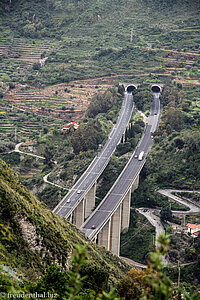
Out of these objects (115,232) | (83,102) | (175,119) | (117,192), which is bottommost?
(115,232)

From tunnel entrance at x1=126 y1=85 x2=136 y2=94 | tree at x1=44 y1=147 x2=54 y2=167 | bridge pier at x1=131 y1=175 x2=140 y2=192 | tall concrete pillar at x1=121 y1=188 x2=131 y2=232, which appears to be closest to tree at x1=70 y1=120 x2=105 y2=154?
tree at x1=44 y1=147 x2=54 y2=167

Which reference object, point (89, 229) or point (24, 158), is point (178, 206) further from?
point (24, 158)

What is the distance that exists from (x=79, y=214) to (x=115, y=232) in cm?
552

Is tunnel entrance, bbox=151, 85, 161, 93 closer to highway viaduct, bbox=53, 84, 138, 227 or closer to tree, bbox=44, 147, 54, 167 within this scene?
highway viaduct, bbox=53, 84, 138, 227

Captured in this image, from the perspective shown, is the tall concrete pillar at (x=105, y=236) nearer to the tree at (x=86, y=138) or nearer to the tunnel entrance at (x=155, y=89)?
the tree at (x=86, y=138)

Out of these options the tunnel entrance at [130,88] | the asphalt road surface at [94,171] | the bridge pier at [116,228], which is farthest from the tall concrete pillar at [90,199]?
the tunnel entrance at [130,88]

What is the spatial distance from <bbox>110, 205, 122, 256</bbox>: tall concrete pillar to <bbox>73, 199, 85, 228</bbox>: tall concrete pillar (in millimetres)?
4246

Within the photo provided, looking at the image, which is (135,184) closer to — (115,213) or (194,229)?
A: (115,213)

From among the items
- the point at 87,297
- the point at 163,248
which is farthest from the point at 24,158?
the point at 163,248

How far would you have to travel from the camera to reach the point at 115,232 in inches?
2498

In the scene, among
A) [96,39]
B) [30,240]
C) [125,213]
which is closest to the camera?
[30,240]

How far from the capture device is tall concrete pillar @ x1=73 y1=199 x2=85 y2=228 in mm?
63000

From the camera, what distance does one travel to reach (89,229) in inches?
2324

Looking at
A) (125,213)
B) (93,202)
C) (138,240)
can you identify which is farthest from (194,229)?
(93,202)
